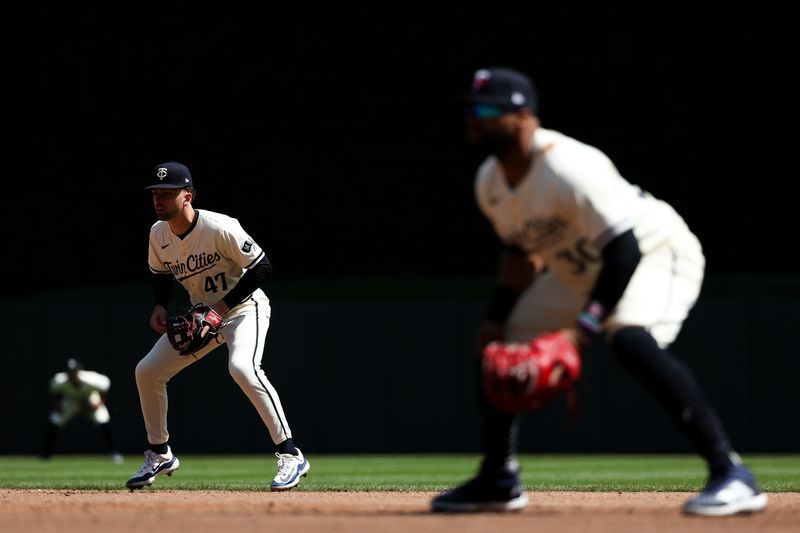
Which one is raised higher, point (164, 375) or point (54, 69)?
point (54, 69)

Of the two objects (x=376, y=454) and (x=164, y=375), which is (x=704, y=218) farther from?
(x=164, y=375)

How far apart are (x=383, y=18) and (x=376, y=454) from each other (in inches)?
232

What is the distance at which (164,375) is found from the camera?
6.27 m

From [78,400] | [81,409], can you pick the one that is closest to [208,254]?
[78,400]

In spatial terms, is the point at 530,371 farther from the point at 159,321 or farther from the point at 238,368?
the point at 159,321

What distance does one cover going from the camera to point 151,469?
20.4 ft

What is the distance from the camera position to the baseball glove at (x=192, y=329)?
238 inches

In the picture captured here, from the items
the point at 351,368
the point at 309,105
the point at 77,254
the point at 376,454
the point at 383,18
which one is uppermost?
the point at 383,18

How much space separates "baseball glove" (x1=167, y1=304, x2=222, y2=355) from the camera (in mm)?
6049

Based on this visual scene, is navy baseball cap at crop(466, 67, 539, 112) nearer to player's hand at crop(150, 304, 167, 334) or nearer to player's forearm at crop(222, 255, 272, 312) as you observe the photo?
player's forearm at crop(222, 255, 272, 312)

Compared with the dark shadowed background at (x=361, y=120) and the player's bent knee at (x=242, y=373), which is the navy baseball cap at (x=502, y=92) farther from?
the dark shadowed background at (x=361, y=120)

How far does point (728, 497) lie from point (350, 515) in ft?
3.85

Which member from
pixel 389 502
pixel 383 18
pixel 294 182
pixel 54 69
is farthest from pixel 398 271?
pixel 389 502

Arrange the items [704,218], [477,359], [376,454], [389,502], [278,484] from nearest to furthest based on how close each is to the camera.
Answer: [477,359], [389,502], [278,484], [376,454], [704,218]
